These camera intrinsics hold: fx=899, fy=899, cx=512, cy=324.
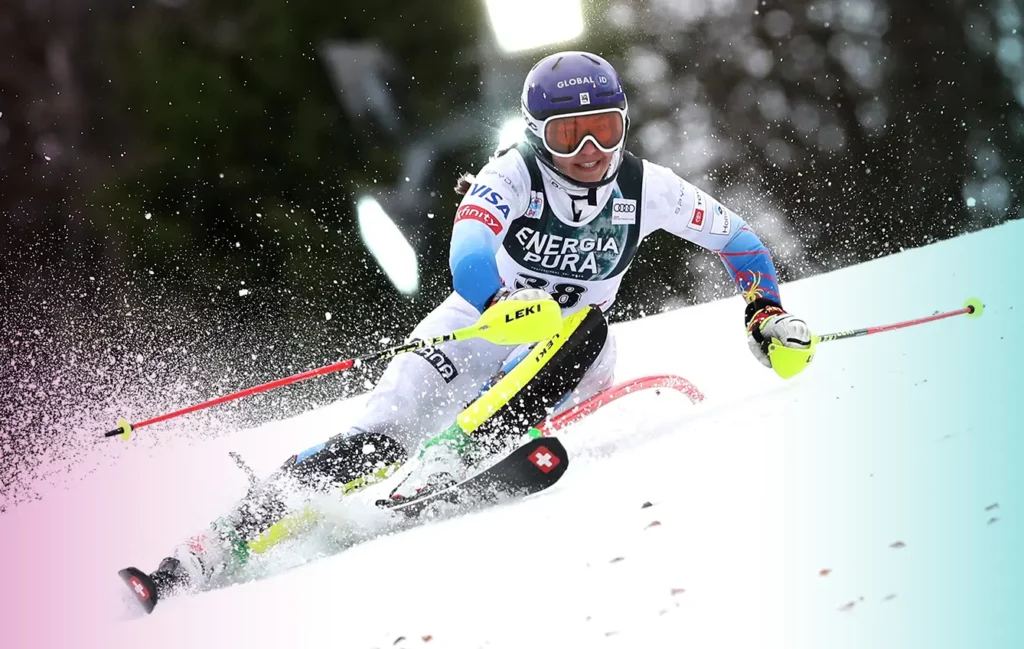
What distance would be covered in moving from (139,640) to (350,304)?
24.4 ft

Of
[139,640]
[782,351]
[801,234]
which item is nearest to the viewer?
[139,640]

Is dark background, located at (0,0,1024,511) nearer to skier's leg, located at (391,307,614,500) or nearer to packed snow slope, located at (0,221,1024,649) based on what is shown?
packed snow slope, located at (0,221,1024,649)

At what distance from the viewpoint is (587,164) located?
2867 mm

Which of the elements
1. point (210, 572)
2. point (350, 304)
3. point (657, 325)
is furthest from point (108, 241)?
point (210, 572)

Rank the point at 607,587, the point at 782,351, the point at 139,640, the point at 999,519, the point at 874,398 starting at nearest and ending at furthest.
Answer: the point at 999,519 → the point at 607,587 → the point at 139,640 → the point at 874,398 → the point at 782,351

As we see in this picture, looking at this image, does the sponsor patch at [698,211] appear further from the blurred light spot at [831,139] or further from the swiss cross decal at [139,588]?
the blurred light spot at [831,139]

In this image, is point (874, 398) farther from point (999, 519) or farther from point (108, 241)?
point (108, 241)

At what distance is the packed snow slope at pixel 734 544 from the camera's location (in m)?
1.36

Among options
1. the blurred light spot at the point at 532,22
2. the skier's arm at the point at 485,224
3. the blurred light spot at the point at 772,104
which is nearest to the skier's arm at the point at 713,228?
the skier's arm at the point at 485,224

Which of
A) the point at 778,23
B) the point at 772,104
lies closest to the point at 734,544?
the point at 772,104

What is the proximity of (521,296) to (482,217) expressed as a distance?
36 cm

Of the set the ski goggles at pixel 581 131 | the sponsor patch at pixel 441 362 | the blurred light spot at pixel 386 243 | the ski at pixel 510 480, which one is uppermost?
the blurred light spot at pixel 386 243

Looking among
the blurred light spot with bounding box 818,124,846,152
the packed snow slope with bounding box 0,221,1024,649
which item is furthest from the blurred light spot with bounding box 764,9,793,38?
the packed snow slope with bounding box 0,221,1024,649

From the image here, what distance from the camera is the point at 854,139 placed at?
1165 cm
